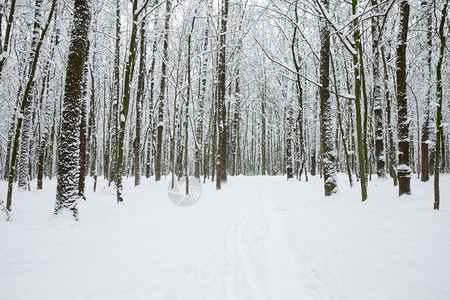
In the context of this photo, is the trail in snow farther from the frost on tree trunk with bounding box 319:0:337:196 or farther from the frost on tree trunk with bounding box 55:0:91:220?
the frost on tree trunk with bounding box 55:0:91:220

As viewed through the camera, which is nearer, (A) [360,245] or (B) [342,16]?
(A) [360,245]

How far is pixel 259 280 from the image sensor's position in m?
2.68

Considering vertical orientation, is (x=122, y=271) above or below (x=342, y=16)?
below

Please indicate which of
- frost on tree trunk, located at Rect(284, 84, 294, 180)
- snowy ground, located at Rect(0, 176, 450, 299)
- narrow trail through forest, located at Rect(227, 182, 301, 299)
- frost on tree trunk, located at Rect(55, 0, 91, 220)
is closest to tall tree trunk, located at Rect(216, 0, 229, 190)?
frost on tree trunk, located at Rect(284, 84, 294, 180)

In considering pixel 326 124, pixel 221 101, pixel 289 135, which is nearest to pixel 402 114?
pixel 326 124

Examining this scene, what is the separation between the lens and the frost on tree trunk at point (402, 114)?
6234 mm

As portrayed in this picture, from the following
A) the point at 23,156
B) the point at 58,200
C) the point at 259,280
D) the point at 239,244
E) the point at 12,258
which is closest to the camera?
the point at 259,280

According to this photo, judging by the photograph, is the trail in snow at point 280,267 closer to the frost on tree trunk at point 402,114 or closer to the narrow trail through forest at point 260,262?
the narrow trail through forest at point 260,262

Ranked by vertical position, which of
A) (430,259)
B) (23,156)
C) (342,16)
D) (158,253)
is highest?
(342,16)

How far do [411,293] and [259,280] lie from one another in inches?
59.7

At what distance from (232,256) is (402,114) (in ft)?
20.7

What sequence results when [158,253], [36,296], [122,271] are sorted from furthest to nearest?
[158,253] → [122,271] → [36,296]

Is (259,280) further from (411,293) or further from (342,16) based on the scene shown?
(342,16)

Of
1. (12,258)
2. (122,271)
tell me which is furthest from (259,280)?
(12,258)
